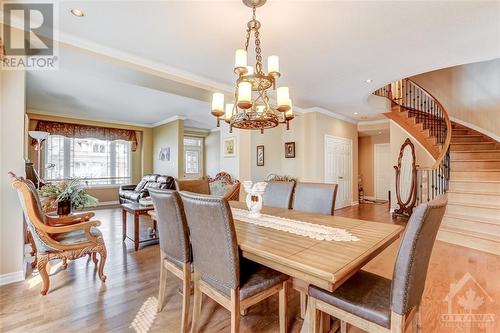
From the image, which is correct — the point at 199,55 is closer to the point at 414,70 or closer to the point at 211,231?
the point at 211,231

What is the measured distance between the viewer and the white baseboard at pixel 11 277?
2.25 meters

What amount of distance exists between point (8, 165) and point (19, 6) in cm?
144

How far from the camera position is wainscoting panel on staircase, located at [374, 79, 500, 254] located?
348 cm

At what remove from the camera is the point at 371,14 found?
2.15 metres

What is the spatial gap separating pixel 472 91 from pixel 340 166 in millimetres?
3236

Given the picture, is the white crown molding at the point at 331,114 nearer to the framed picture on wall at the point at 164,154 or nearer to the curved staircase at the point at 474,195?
the curved staircase at the point at 474,195

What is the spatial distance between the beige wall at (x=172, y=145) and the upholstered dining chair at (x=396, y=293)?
5.86 m

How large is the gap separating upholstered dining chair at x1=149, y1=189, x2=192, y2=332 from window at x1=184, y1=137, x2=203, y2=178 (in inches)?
281

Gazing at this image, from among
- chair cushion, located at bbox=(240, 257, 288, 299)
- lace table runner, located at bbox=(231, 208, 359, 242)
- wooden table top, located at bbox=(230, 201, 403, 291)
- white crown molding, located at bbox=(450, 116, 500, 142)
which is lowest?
chair cushion, located at bbox=(240, 257, 288, 299)

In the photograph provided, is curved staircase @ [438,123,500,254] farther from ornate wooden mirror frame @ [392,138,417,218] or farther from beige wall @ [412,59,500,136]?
ornate wooden mirror frame @ [392,138,417,218]

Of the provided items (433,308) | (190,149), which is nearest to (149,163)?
(190,149)

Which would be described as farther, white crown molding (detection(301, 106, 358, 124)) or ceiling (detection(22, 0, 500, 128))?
white crown molding (detection(301, 106, 358, 124))

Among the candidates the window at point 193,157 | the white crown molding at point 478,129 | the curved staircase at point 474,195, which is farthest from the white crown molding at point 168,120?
the white crown molding at point 478,129

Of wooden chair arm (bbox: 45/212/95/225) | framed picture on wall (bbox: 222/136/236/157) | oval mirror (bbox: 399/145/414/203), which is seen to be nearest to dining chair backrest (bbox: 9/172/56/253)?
wooden chair arm (bbox: 45/212/95/225)
